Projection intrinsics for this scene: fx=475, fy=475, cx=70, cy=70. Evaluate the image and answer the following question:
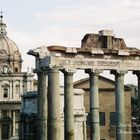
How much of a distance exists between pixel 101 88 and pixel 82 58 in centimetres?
2624

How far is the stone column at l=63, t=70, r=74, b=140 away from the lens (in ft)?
Result: 83.7

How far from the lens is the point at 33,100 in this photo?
3997 cm

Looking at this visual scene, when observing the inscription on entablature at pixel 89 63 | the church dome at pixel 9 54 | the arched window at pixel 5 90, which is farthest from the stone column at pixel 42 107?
the church dome at pixel 9 54

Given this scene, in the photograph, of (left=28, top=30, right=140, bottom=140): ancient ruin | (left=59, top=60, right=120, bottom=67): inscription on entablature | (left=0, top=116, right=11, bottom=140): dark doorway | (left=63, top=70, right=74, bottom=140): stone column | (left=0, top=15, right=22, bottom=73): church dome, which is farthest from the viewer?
(left=0, top=15, right=22, bottom=73): church dome

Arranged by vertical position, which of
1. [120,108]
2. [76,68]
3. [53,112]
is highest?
[76,68]

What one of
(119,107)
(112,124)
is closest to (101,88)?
(112,124)

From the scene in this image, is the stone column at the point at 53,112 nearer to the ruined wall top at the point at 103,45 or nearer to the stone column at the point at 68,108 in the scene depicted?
the stone column at the point at 68,108

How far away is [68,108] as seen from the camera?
84.5 ft

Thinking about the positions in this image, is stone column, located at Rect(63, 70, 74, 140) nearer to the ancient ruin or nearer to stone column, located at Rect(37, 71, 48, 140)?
the ancient ruin

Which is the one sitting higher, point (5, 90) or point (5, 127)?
point (5, 90)

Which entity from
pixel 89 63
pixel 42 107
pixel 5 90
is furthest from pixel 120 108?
pixel 5 90

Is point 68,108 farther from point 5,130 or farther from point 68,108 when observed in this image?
point 5,130

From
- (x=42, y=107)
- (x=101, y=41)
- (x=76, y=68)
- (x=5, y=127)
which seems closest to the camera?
(x=42, y=107)

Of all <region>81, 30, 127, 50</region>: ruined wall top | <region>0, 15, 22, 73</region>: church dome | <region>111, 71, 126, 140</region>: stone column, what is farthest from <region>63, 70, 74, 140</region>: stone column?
<region>0, 15, 22, 73</region>: church dome
